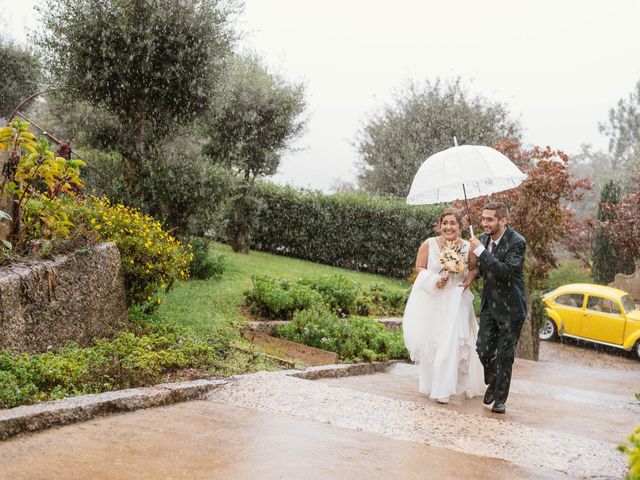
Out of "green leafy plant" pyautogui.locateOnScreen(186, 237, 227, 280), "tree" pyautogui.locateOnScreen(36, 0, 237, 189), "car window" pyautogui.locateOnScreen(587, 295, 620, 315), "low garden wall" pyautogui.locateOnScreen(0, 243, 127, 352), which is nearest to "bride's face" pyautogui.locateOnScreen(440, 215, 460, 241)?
"low garden wall" pyautogui.locateOnScreen(0, 243, 127, 352)

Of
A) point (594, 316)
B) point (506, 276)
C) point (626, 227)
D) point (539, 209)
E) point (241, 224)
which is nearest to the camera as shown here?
point (506, 276)

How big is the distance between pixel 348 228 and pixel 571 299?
679 cm

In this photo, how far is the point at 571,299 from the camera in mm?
18750

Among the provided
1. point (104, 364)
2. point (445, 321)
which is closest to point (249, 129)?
point (445, 321)

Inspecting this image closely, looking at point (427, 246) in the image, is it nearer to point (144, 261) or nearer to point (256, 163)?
point (144, 261)

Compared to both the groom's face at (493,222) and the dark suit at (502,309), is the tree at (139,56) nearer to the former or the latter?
the groom's face at (493,222)

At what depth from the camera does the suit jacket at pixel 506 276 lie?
6406 mm

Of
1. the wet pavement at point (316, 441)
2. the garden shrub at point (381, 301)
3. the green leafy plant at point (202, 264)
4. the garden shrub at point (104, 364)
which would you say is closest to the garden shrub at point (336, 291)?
the garden shrub at point (381, 301)

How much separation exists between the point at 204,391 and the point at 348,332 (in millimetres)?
3613

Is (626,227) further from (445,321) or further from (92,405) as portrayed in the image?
(92,405)

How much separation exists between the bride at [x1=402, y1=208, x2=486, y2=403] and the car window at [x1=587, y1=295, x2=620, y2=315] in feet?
40.6

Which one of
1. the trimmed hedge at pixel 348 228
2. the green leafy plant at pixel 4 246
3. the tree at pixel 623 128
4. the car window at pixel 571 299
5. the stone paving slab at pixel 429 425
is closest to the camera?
the stone paving slab at pixel 429 425

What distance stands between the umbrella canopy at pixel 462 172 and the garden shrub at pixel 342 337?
2.42 meters

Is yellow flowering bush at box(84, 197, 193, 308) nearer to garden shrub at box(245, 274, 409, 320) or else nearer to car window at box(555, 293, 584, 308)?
garden shrub at box(245, 274, 409, 320)
